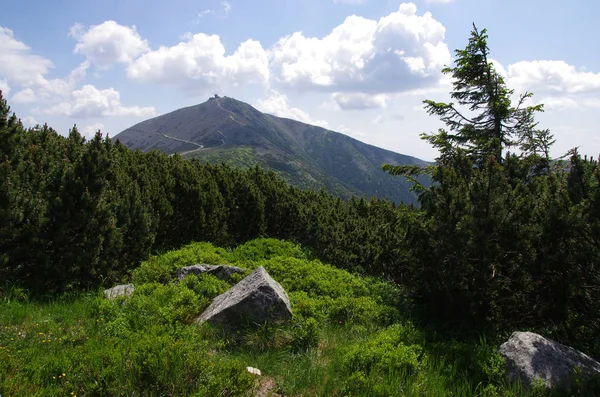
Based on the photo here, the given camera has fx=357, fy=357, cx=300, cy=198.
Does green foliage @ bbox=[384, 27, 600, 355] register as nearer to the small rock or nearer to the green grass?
the green grass

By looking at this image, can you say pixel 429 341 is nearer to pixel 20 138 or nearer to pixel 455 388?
pixel 455 388

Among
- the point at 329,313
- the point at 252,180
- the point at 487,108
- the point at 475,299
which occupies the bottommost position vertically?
the point at 329,313

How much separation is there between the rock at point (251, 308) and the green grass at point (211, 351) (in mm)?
219

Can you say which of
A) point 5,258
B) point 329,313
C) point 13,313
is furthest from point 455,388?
point 5,258

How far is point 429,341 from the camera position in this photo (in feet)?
18.5

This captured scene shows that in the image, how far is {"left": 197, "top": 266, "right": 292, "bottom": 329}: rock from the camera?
580 cm

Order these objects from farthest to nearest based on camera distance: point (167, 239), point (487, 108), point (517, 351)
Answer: point (487, 108)
point (167, 239)
point (517, 351)

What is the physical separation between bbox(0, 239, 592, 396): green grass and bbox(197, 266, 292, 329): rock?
22 cm

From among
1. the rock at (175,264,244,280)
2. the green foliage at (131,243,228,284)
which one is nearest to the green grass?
the rock at (175,264,244,280)

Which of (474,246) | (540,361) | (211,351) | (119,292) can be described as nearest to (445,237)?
(474,246)

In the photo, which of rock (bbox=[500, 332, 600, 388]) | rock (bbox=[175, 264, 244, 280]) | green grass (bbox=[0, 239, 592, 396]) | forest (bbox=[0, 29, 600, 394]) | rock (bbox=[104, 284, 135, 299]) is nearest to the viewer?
green grass (bbox=[0, 239, 592, 396])

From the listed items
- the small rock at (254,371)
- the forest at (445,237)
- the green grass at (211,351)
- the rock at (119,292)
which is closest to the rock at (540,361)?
the green grass at (211,351)

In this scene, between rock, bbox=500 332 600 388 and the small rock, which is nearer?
rock, bbox=500 332 600 388

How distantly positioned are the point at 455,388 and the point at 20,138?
9196 millimetres
